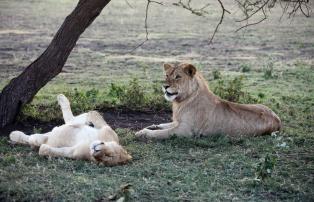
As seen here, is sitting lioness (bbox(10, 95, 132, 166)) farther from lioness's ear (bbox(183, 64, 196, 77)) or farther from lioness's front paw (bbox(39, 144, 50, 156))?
lioness's ear (bbox(183, 64, 196, 77))

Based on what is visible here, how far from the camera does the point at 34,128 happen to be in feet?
25.5

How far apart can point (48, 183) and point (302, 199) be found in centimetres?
220

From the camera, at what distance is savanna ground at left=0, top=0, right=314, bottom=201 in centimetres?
566

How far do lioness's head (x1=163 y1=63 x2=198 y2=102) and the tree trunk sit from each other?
128 centimetres

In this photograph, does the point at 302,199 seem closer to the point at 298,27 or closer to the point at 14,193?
the point at 14,193

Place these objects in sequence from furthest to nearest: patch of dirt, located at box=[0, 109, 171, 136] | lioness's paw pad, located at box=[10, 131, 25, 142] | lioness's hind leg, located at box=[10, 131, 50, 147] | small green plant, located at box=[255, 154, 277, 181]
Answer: patch of dirt, located at box=[0, 109, 171, 136] → lioness's paw pad, located at box=[10, 131, 25, 142] → lioness's hind leg, located at box=[10, 131, 50, 147] → small green plant, located at box=[255, 154, 277, 181]

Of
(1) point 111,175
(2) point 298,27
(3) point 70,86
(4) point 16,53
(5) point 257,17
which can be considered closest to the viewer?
(1) point 111,175

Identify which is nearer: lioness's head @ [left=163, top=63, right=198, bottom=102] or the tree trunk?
lioness's head @ [left=163, top=63, right=198, bottom=102]

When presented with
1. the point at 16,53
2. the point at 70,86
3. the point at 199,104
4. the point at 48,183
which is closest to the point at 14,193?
the point at 48,183

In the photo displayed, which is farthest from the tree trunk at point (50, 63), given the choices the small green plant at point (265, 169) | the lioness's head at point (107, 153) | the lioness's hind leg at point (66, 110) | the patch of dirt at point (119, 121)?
the small green plant at point (265, 169)

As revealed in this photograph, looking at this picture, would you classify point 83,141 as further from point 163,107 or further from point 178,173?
point 163,107

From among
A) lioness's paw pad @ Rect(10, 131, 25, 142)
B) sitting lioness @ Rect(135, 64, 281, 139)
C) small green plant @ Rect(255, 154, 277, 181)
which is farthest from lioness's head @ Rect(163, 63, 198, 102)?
small green plant @ Rect(255, 154, 277, 181)

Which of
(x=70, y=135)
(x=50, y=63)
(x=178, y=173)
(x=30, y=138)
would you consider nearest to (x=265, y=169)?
(x=178, y=173)

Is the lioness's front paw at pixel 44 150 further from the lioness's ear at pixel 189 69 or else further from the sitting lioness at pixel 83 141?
the lioness's ear at pixel 189 69
